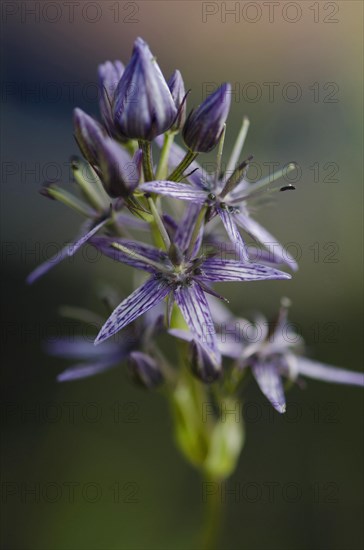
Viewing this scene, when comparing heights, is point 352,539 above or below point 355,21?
below

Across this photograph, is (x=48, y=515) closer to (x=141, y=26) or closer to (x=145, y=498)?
(x=145, y=498)

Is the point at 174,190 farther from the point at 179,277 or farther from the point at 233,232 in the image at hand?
the point at 179,277

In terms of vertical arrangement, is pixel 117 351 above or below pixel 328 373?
above

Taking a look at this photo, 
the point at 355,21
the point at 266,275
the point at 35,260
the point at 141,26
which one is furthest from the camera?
the point at 141,26

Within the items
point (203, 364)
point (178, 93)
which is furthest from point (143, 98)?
point (203, 364)

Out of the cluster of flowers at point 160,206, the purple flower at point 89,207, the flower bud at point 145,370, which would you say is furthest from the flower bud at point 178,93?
the flower bud at point 145,370

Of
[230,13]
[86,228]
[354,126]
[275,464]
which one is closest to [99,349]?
[86,228]
